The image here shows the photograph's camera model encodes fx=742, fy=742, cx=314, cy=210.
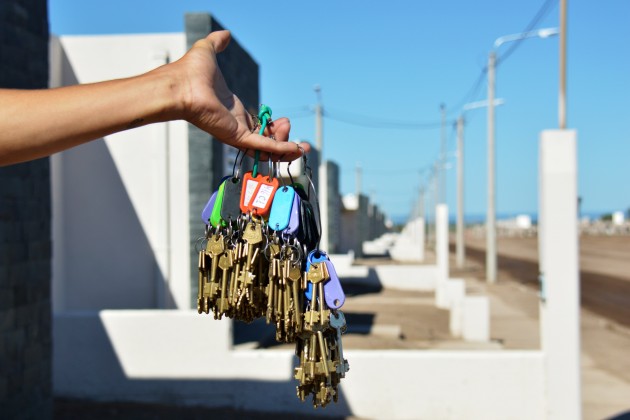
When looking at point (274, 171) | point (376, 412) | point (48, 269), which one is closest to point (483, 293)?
point (376, 412)

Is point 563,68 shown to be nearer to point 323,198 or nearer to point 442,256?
point 442,256

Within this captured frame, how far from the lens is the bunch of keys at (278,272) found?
1.99 meters

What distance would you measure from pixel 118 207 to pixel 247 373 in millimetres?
4258

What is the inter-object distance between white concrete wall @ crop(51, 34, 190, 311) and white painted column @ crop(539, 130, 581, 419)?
5546 millimetres

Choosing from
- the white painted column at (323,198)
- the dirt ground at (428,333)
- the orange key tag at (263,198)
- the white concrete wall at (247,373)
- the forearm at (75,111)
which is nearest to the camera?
the forearm at (75,111)

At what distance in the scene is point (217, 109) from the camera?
182 cm

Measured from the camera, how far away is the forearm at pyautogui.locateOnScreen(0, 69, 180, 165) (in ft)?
5.35

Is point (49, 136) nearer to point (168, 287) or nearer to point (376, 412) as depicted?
point (376, 412)

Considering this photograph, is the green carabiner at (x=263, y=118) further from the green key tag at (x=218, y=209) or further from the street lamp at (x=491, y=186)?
the street lamp at (x=491, y=186)

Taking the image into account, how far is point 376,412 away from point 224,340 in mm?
1859

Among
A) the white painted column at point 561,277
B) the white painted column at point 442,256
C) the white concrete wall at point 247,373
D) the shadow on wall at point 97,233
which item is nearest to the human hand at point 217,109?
the white painted column at point 561,277

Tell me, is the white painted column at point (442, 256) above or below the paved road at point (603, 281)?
above

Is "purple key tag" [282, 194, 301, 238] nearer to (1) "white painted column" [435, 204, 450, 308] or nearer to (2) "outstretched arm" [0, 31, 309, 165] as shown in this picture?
(2) "outstretched arm" [0, 31, 309, 165]

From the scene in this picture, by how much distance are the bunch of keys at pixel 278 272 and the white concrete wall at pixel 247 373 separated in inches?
241
